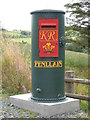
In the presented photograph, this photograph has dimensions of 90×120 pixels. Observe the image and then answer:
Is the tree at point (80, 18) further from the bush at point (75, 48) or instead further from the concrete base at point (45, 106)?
the concrete base at point (45, 106)

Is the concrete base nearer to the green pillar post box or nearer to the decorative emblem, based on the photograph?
the green pillar post box

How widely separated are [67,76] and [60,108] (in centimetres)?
131

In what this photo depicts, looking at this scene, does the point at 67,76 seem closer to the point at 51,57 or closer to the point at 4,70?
the point at 51,57

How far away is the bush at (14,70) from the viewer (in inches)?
303

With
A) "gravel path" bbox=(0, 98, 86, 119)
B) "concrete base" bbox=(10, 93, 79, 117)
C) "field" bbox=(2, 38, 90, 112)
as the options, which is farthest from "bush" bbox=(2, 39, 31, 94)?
"gravel path" bbox=(0, 98, 86, 119)

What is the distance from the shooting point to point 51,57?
19.1 feet

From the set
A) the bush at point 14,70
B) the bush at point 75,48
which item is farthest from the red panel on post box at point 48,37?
the bush at point 75,48

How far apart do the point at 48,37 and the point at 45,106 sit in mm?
1318

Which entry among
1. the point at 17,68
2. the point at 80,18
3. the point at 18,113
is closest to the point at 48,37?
the point at 18,113

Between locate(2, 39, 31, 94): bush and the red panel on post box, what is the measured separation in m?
1.81

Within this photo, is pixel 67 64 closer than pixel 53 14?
No

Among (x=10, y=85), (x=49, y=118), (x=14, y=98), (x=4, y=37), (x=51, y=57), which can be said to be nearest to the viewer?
(x=49, y=118)

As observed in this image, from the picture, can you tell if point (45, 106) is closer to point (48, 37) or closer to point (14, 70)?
point (48, 37)

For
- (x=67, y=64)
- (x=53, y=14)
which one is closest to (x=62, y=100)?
(x=53, y=14)
